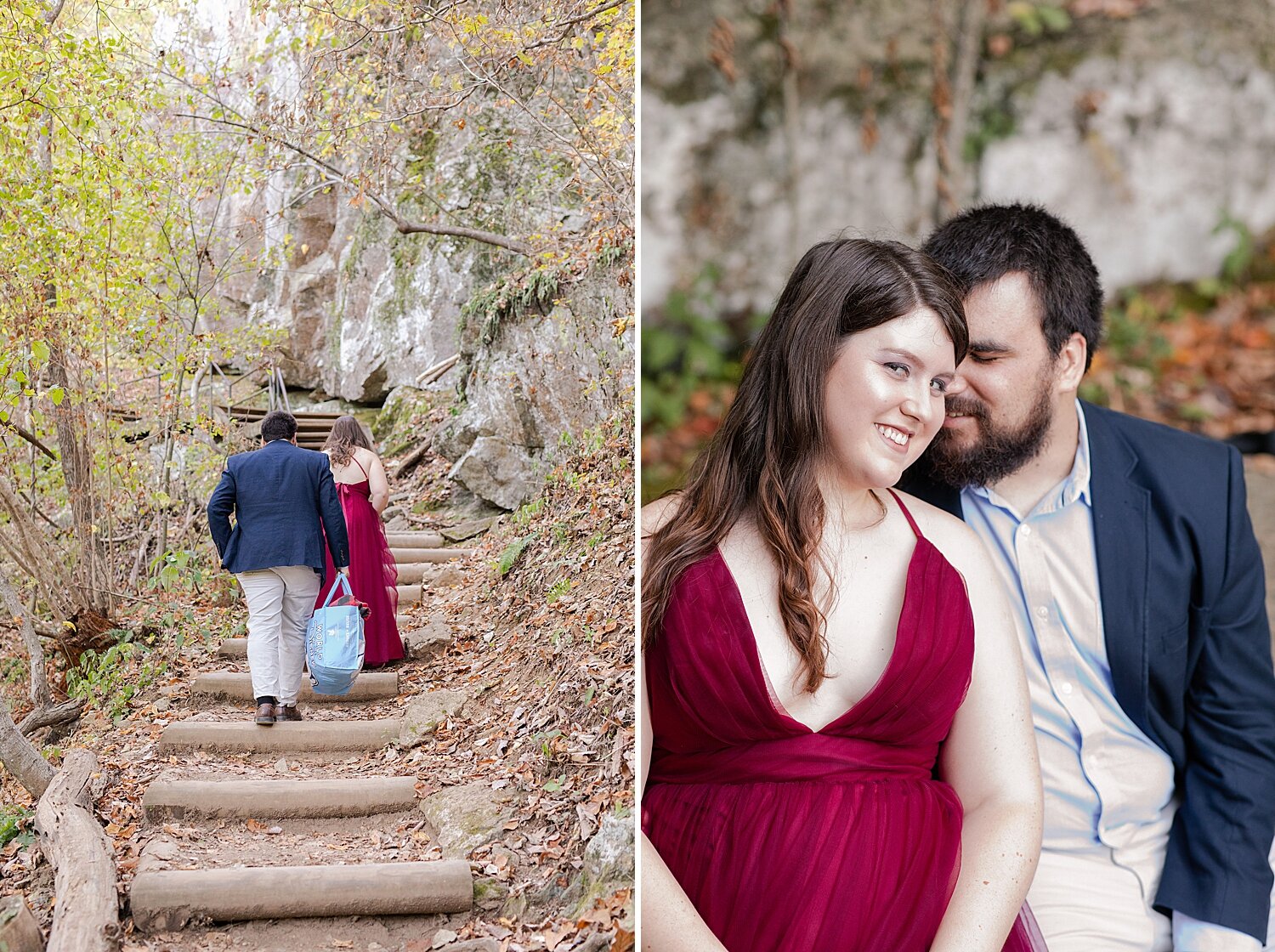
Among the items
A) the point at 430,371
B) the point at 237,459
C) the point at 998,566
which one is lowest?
the point at 998,566

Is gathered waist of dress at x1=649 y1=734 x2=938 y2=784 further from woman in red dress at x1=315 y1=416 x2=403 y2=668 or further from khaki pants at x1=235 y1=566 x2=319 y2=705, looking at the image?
khaki pants at x1=235 y1=566 x2=319 y2=705

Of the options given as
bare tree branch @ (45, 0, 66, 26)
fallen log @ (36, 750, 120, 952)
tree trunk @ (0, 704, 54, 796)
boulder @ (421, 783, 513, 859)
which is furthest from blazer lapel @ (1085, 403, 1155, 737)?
bare tree branch @ (45, 0, 66, 26)

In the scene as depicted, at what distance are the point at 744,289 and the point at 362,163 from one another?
138 cm

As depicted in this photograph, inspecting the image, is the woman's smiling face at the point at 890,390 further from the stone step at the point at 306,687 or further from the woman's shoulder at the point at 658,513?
the stone step at the point at 306,687

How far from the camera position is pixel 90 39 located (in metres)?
1.81

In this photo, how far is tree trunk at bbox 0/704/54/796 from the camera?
5.51 feet

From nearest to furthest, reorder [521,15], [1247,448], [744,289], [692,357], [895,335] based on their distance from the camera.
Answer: [895,335] < [521,15] < [692,357] < [744,289] < [1247,448]

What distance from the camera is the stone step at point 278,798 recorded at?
1704 millimetres

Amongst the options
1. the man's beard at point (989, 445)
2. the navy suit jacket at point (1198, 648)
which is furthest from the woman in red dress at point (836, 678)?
the navy suit jacket at point (1198, 648)

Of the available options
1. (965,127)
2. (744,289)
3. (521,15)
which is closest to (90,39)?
(521,15)

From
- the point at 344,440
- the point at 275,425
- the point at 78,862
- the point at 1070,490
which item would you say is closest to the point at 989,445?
the point at 1070,490

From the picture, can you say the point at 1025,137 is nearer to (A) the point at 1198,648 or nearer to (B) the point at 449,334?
(A) the point at 1198,648

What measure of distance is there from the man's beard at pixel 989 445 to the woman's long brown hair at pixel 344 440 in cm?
105

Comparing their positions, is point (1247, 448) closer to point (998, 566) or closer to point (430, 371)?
point (998, 566)
